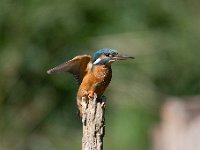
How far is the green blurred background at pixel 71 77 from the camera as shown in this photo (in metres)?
8.62

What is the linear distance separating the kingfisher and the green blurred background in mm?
3779

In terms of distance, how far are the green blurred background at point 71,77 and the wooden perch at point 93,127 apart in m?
4.42

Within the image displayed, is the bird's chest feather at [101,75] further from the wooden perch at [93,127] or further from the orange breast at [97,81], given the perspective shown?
the wooden perch at [93,127]

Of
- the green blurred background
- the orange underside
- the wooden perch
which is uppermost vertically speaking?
the green blurred background

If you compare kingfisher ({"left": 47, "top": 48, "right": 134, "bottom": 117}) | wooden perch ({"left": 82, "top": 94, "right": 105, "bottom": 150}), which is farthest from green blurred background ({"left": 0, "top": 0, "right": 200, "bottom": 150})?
wooden perch ({"left": 82, "top": 94, "right": 105, "bottom": 150})

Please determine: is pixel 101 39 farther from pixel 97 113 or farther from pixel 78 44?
pixel 97 113

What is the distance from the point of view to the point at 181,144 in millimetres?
5352

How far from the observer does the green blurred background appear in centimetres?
862

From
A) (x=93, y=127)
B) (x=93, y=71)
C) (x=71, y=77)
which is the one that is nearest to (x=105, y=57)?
(x=93, y=71)

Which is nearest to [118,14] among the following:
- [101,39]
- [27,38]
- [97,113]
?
[101,39]

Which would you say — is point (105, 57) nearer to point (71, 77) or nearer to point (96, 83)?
point (96, 83)

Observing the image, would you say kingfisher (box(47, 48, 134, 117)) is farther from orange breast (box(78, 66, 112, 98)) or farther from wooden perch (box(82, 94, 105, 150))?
A: wooden perch (box(82, 94, 105, 150))

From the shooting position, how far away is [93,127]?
3734 millimetres

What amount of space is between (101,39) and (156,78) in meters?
0.75
